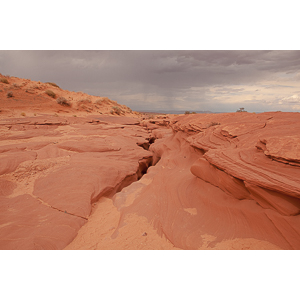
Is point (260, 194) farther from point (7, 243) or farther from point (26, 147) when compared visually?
point (26, 147)

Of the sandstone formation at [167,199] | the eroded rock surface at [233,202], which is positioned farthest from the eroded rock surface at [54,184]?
the eroded rock surface at [233,202]

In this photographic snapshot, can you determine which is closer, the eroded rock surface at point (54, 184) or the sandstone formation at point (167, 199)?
the sandstone formation at point (167, 199)

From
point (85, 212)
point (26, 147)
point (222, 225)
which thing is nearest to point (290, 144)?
point (222, 225)

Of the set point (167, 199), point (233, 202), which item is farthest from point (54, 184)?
point (233, 202)

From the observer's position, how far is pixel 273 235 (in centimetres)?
272

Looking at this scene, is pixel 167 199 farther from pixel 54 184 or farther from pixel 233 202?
pixel 54 184

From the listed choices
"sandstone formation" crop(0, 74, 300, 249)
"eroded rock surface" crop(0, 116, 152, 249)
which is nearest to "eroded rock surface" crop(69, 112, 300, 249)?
"sandstone formation" crop(0, 74, 300, 249)

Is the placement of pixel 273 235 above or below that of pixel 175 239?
above

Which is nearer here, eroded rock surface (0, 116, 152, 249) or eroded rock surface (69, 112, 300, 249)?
eroded rock surface (69, 112, 300, 249)

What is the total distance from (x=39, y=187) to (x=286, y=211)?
6.10 meters

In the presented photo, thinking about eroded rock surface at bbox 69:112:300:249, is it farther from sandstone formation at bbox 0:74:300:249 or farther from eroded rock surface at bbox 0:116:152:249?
eroded rock surface at bbox 0:116:152:249

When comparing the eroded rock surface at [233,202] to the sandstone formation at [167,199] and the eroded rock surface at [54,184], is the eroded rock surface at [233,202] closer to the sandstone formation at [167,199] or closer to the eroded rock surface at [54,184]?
the sandstone formation at [167,199]

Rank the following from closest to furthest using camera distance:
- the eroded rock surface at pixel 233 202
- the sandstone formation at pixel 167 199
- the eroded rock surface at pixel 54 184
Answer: the eroded rock surface at pixel 233 202 < the sandstone formation at pixel 167 199 < the eroded rock surface at pixel 54 184

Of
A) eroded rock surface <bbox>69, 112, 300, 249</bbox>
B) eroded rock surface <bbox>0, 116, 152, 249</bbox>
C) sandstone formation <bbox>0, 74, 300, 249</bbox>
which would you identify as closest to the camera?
eroded rock surface <bbox>69, 112, 300, 249</bbox>
